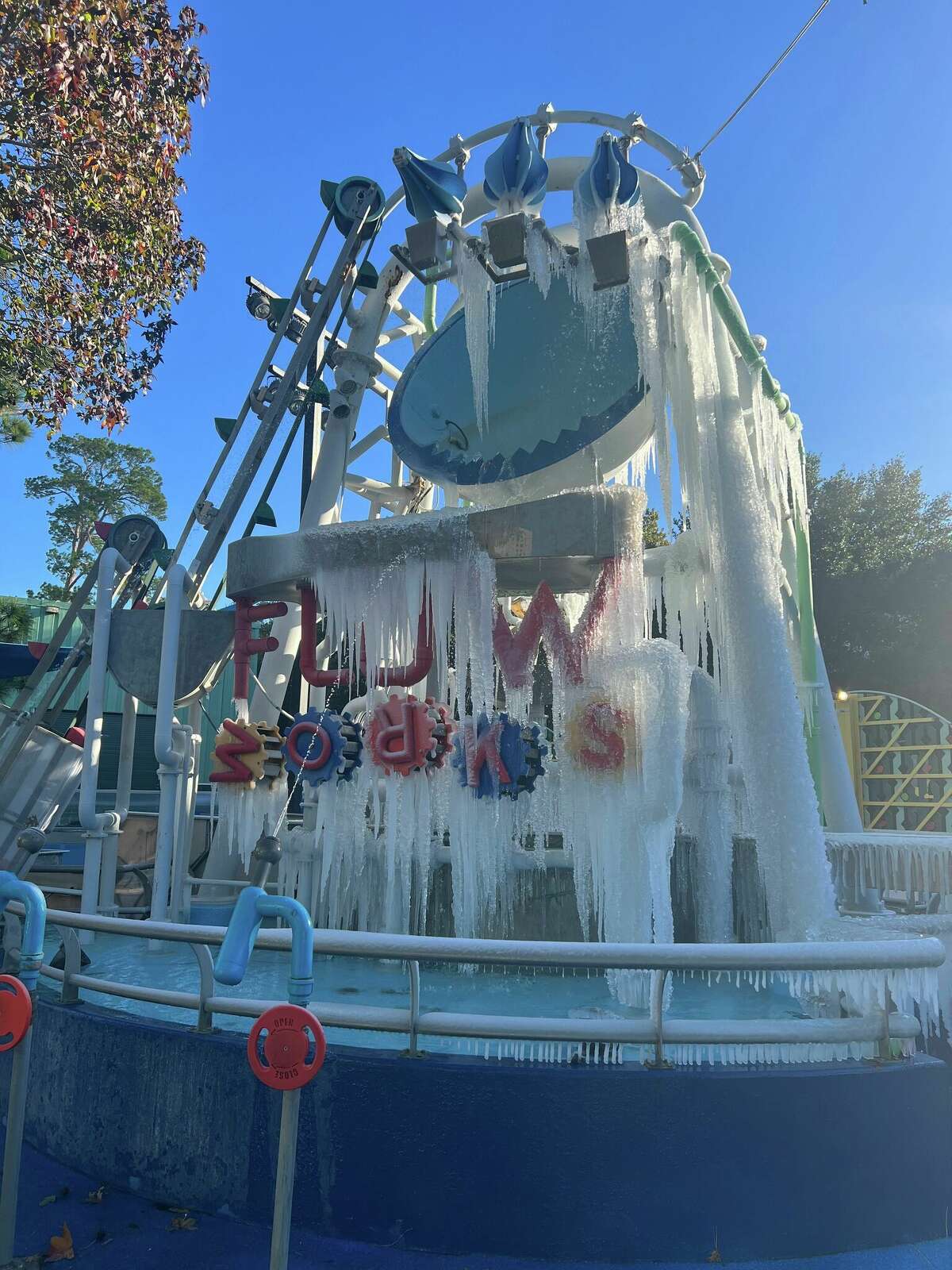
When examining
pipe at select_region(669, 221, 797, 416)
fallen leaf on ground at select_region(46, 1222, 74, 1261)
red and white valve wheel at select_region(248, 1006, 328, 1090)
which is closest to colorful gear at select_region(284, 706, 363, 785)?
fallen leaf on ground at select_region(46, 1222, 74, 1261)

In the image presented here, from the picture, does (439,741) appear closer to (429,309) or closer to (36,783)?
(36,783)

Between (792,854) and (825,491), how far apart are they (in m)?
31.4

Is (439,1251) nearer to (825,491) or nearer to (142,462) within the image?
(825,491)

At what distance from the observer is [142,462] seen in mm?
48938

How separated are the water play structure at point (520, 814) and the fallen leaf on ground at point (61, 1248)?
495 millimetres

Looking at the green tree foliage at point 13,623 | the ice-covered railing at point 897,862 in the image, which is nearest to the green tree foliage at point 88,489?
the green tree foliage at point 13,623

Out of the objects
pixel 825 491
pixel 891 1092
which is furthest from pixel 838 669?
Result: pixel 891 1092

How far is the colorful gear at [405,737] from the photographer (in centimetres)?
884

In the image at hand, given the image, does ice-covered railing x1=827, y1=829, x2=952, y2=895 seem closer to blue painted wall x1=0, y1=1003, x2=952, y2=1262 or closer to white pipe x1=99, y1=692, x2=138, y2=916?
blue painted wall x1=0, y1=1003, x2=952, y2=1262

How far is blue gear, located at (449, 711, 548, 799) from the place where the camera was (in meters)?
8.46

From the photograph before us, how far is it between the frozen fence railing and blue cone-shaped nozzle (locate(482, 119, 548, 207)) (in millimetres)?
9744

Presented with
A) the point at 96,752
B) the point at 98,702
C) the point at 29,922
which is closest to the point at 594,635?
the point at 98,702

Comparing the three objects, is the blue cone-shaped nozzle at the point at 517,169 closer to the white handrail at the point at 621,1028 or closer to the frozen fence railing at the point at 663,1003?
the frozen fence railing at the point at 663,1003

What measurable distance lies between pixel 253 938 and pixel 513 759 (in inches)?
196
